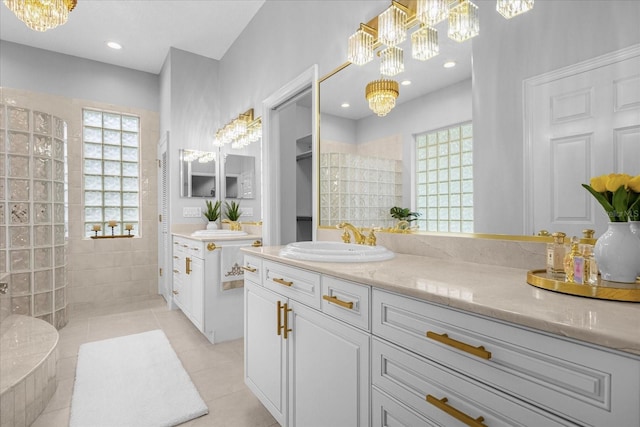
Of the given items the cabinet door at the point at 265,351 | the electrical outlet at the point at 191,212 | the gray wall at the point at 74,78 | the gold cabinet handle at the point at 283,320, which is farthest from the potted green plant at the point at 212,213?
the gold cabinet handle at the point at 283,320

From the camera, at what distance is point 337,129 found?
6.63ft

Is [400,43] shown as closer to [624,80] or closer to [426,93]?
[426,93]

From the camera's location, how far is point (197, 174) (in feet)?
12.4

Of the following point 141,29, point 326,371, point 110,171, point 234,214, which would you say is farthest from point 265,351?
point 110,171

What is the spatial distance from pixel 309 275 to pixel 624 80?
1.16 m

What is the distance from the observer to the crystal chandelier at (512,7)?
112 centimetres

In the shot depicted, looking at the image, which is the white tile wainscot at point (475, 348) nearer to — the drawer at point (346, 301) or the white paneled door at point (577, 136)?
the drawer at point (346, 301)

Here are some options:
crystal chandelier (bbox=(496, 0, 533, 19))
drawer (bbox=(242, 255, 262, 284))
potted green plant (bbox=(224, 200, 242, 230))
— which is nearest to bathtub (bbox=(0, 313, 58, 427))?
drawer (bbox=(242, 255, 262, 284))

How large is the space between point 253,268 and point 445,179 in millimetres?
1040

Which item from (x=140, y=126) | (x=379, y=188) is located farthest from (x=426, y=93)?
(x=140, y=126)

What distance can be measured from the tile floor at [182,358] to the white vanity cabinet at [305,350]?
23 cm

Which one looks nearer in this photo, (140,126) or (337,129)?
(337,129)

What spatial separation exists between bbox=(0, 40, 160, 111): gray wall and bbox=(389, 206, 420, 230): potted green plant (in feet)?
13.0

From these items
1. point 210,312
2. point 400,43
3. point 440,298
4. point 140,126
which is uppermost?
point 140,126
